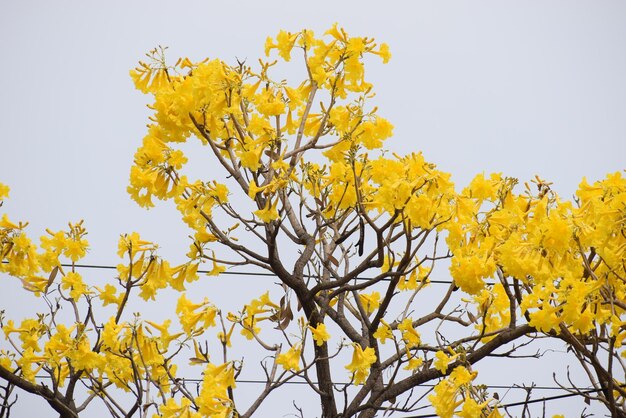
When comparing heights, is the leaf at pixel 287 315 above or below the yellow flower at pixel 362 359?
above

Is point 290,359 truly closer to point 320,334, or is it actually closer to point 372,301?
point 320,334

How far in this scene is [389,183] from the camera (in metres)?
1.49

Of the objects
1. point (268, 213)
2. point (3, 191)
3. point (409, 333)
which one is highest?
point (3, 191)

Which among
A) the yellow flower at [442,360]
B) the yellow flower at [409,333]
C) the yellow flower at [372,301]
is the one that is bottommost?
the yellow flower at [442,360]

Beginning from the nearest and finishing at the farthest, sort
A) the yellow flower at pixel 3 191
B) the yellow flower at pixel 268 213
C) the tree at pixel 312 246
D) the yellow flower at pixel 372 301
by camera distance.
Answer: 1. the tree at pixel 312 246
2. the yellow flower at pixel 268 213
3. the yellow flower at pixel 3 191
4. the yellow flower at pixel 372 301

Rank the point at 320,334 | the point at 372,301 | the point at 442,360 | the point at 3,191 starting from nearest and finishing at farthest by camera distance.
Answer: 1. the point at 442,360
2. the point at 320,334
3. the point at 3,191
4. the point at 372,301

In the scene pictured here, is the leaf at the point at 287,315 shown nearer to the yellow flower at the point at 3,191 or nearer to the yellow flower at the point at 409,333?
the yellow flower at the point at 409,333

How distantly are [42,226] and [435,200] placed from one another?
2.35 meters

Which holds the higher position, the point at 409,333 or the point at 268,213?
the point at 268,213

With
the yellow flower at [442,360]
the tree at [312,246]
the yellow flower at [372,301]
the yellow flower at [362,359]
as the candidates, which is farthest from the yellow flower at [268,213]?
the yellow flower at [372,301]

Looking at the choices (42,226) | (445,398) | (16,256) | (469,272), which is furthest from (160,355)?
(42,226)

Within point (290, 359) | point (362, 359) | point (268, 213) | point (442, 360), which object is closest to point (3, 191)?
point (268, 213)

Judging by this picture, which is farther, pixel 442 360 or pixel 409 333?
pixel 409 333

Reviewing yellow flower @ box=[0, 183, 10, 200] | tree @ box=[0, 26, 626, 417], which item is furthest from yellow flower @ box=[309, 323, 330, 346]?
yellow flower @ box=[0, 183, 10, 200]
